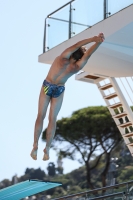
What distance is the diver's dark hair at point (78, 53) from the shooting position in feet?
33.8

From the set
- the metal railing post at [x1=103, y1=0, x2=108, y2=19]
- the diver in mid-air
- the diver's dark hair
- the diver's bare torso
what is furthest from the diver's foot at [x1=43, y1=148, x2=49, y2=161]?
the metal railing post at [x1=103, y1=0, x2=108, y2=19]

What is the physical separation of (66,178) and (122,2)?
34.8m

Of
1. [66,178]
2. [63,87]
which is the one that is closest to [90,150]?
[66,178]

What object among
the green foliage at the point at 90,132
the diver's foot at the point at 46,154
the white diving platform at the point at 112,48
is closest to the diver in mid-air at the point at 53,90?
the diver's foot at the point at 46,154

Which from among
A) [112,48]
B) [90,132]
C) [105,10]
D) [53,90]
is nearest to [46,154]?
[53,90]

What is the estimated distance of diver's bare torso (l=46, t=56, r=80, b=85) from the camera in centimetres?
1046

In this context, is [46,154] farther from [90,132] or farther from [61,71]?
[90,132]

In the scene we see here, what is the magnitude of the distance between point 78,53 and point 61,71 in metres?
Answer: 0.44

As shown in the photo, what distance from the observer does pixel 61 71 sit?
10570 mm

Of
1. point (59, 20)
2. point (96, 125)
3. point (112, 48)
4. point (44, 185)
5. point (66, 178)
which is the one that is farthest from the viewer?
point (66, 178)

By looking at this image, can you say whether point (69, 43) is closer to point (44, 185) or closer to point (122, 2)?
point (122, 2)

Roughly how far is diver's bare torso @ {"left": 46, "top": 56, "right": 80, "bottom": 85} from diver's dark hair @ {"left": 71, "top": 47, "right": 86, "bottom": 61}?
0.11 meters

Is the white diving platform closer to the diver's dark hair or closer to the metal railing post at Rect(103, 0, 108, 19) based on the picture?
the metal railing post at Rect(103, 0, 108, 19)

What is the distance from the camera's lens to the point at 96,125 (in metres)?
36.2
